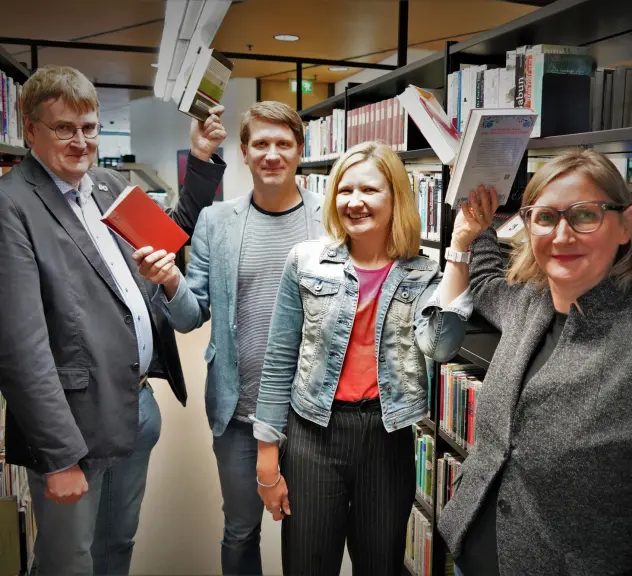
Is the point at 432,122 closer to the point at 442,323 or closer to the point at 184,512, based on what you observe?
the point at 442,323

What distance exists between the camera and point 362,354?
147 cm

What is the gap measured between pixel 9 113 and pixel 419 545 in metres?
2.56

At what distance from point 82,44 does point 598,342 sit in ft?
13.8

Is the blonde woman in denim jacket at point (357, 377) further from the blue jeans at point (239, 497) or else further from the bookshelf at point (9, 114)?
the bookshelf at point (9, 114)

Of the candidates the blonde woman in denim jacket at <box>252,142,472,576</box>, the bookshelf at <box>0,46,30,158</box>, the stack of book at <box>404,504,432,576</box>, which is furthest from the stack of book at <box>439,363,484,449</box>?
the bookshelf at <box>0,46,30,158</box>

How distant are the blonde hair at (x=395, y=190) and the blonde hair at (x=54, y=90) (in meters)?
0.68

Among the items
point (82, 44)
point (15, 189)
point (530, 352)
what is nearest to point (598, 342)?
point (530, 352)

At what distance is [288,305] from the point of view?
5.06 ft

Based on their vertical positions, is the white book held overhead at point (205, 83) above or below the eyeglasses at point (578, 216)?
above

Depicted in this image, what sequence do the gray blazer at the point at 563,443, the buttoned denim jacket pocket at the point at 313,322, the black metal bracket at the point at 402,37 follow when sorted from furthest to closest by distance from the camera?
the black metal bracket at the point at 402,37 → the buttoned denim jacket pocket at the point at 313,322 → the gray blazer at the point at 563,443

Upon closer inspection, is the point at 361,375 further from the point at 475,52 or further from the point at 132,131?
the point at 132,131

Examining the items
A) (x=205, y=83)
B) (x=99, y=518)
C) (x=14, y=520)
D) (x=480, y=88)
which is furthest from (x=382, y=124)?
(x=14, y=520)

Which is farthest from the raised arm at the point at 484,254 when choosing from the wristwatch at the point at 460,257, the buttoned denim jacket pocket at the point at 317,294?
the buttoned denim jacket pocket at the point at 317,294

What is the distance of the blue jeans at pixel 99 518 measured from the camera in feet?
5.07
